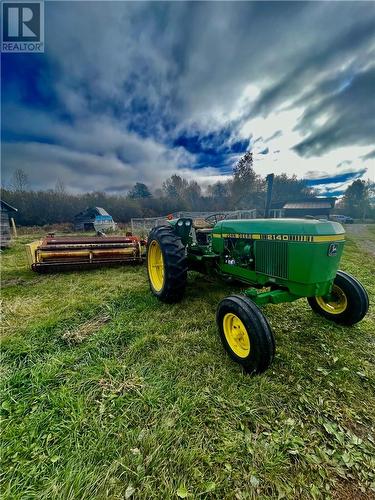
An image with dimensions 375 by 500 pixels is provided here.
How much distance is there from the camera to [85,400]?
1.86 metres

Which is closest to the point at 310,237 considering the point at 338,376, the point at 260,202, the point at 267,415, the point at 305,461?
the point at 338,376

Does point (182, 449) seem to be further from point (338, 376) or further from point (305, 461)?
point (338, 376)

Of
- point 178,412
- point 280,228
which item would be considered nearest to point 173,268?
point 280,228

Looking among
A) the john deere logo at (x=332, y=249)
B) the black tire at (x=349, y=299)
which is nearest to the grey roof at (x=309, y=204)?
the black tire at (x=349, y=299)

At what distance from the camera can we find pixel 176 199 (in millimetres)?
43906

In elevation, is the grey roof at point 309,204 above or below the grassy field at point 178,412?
above

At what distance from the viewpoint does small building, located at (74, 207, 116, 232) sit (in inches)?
913

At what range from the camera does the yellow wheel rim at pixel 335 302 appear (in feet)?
9.77

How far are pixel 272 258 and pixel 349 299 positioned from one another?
1245mm

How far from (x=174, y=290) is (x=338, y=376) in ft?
7.33

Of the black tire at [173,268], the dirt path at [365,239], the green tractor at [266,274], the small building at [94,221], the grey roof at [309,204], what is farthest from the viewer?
the grey roof at [309,204]

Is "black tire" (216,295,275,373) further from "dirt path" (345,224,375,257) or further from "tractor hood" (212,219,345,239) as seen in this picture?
"dirt path" (345,224,375,257)

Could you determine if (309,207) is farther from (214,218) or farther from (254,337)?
(254,337)

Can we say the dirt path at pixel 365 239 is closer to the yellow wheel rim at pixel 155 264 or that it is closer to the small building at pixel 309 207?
the yellow wheel rim at pixel 155 264
